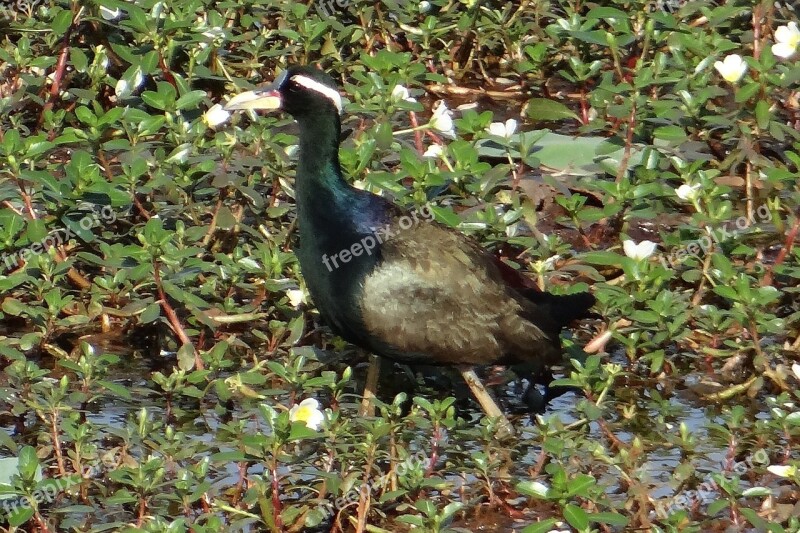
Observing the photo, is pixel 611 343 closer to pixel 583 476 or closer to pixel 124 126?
pixel 583 476

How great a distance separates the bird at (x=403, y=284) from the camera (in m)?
6.18

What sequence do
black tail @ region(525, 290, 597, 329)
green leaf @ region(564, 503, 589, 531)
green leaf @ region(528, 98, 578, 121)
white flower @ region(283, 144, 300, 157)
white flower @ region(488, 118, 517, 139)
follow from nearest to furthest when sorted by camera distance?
green leaf @ region(564, 503, 589, 531) < black tail @ region(525, 290, 597, 329) < white flower @ region(283, 144, 300, 157) < white flower @ region(488, 118, 517, 139) < green leaf @ region(528, 98, 578, 121)

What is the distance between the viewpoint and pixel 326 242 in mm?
6316

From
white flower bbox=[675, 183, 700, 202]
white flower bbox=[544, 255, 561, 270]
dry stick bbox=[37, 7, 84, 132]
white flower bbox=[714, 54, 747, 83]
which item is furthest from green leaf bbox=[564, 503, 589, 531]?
dry stick bbox=[37, 7, 84, 132]

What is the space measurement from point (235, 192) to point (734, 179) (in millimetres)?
2501

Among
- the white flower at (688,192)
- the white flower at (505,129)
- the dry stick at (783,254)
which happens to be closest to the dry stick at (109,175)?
the white flower at (505,129)

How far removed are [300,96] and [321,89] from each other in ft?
0.35

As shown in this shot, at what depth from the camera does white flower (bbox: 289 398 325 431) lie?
5.45 meters

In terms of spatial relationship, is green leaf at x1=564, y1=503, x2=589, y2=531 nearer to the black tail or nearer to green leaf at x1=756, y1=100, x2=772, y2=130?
the black tail

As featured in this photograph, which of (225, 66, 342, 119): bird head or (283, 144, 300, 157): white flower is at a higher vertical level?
(225, 66, 342, 119): bird head

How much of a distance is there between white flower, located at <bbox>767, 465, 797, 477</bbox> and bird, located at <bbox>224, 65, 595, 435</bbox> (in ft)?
3.74

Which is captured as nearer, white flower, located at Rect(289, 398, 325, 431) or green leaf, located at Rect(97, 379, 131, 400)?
white flower, located at Rect(289, 398, 325, 431)

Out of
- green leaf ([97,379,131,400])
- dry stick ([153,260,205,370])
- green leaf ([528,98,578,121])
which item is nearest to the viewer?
green leaf ([97,379,131,400])

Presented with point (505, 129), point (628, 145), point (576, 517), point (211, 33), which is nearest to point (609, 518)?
point (576, 517)
